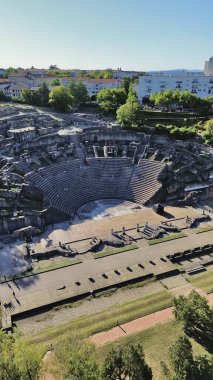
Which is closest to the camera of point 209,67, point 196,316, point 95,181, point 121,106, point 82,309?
point 196,316

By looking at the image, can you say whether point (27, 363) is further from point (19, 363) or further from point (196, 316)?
point (196, 316)

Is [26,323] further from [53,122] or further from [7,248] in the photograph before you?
[53,122]

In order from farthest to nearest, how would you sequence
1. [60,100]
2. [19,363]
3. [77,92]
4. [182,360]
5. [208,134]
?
[77,92] < [60,100] < [208,134] < [182,360] < [19,363]

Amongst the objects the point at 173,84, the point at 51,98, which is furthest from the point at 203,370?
the point at 173,84

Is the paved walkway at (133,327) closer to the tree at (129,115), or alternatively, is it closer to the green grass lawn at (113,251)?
the green grass lawn at (113,251)

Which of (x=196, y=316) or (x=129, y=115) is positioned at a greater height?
(x=129, y=115)

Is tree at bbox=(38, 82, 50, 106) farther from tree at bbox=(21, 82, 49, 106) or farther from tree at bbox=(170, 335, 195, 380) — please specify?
tree at bbox=(170, 335, 195, 380)

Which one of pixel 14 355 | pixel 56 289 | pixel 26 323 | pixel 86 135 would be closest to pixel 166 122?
pixel 86 135
